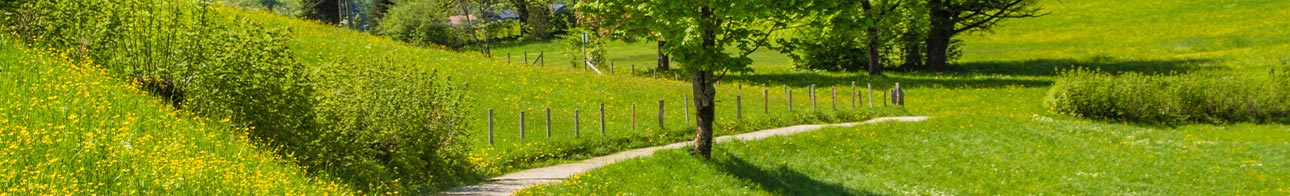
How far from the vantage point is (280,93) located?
699 inches

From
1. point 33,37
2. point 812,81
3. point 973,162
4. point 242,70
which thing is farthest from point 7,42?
point 812,81

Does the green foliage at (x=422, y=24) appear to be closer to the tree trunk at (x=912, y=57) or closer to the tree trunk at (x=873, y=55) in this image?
the tree trunk at (x=873, y=55)

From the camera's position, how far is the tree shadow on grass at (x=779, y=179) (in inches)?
945

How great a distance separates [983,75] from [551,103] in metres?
27.3

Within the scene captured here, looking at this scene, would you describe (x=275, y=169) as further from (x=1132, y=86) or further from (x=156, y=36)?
(x=1132, y=86)

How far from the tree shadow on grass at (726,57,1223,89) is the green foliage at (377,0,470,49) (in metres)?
25.5

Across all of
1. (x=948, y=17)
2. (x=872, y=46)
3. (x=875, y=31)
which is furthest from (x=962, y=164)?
(x=948, y=17)

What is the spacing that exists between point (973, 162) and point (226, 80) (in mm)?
18813

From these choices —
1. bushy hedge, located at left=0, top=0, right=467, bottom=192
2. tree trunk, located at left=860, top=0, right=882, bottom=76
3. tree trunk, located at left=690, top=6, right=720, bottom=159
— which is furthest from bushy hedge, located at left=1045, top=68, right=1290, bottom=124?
bushy hedge, located at left=0, top=0, right=467, bottom=192

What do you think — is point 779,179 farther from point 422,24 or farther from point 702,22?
point 422,24

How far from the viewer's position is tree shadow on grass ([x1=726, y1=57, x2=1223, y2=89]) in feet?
166

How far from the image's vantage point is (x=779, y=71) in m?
57.9

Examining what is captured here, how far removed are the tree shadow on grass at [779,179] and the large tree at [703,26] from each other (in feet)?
2.50

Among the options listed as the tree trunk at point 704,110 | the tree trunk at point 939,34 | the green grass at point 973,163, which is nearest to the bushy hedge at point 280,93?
the green grass at point 973,163
